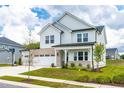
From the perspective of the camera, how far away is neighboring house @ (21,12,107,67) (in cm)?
2369

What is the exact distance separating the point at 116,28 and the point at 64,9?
24.5 feet

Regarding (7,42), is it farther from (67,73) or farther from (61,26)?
(67,73)

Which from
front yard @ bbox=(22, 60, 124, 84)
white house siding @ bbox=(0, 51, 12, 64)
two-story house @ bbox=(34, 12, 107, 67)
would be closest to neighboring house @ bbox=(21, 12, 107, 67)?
two-story house @ bbox=(34, 12, 107, 67)

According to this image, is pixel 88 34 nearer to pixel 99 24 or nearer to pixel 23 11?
pixel 99 24

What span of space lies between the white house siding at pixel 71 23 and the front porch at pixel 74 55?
3.13m

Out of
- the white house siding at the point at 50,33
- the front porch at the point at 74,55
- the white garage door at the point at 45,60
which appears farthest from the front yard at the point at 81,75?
the white house siding at the point at 50,33

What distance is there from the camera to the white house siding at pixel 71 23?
1002 inches

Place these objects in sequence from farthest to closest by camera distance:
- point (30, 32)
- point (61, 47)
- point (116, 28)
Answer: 1. point (61, 47)
2. point (116, 28)
3. point (30, 32)

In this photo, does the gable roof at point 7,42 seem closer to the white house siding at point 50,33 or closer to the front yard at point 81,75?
the white house siding at point 50,33

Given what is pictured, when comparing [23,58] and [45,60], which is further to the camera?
[23,58]

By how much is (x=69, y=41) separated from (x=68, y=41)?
15cm
